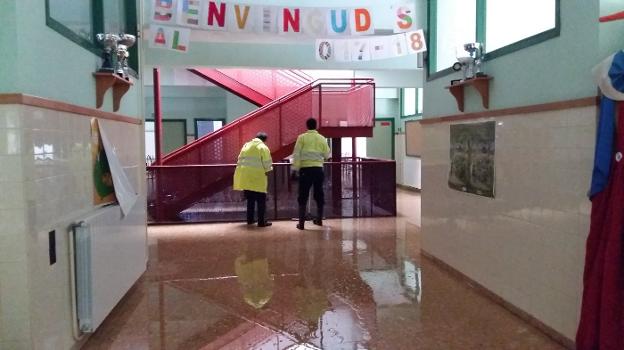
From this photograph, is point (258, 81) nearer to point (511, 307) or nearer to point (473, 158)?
point (473, 158)

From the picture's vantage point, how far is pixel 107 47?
357 centimetres

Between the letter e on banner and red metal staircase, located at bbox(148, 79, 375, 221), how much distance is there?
2.56m

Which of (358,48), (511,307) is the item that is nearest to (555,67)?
(511,307)

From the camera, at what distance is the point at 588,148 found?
Result: 9.36 feet

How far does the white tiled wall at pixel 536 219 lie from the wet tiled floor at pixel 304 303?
0.24 metres

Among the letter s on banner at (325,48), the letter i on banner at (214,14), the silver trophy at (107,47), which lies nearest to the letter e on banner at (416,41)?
the letter s on banner at (325,48)

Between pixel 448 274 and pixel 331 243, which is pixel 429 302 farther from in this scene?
pixel 331 243

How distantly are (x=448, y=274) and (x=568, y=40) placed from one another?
2407mm

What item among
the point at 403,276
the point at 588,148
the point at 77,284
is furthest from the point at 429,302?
the point at 77,284

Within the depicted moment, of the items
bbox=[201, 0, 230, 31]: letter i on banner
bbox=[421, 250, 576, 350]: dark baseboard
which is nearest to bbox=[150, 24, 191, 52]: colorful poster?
bbox=[201, 0, 230, 31]: letter i on banner

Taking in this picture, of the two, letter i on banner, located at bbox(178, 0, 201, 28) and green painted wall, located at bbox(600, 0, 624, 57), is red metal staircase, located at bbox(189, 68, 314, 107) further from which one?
green painted wall, located at bbox(600, 0, 624, 57)

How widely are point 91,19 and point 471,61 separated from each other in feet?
9.52

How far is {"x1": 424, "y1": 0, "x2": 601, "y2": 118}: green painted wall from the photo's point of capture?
2880 millimetres

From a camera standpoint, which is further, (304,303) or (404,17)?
(404,17)
